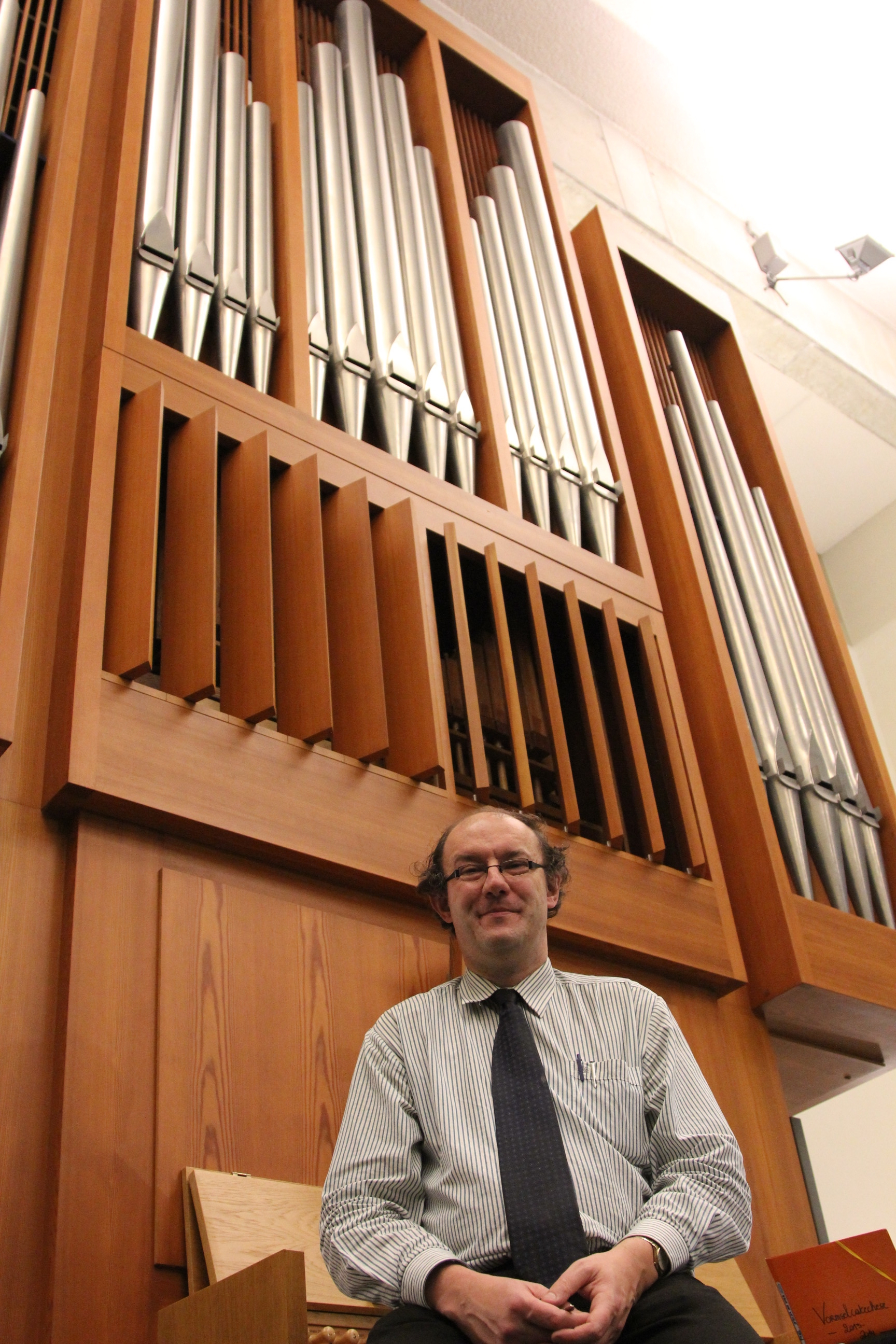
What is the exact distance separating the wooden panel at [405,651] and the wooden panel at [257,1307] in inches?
57.5

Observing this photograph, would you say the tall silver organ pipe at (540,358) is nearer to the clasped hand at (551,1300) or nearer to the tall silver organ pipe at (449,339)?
the tall silver organ pipe at (449,339)

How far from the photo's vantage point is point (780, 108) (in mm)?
6816

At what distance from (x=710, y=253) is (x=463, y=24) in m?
1.65

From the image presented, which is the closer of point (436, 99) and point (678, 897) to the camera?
point (678, 897)

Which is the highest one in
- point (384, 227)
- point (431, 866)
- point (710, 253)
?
point (710, 253)

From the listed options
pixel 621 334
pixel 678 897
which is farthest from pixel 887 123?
pixel 678 897

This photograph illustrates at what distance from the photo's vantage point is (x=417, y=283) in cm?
434

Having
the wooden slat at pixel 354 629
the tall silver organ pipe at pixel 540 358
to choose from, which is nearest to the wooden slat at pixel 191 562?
the wooden slat at pixel 354 629

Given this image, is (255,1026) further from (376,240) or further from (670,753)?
(376,240)

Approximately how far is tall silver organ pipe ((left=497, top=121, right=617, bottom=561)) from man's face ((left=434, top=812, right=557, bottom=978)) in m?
2.07

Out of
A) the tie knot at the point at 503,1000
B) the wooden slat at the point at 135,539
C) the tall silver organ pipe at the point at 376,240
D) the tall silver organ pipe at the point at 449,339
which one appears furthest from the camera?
the tall silver organ pipe at the point at 449,339

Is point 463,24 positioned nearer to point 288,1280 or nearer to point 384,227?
point 384,227

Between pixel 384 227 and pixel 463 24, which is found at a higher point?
pixel 463 24

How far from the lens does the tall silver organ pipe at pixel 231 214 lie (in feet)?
11.5
